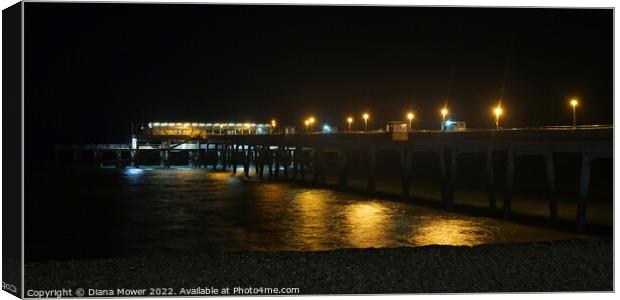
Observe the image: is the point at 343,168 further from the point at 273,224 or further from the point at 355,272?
the point at 355,272

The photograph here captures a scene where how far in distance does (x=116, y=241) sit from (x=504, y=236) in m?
13.4

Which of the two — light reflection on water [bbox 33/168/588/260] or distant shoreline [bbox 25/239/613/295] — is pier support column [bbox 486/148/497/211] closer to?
light reflection on water [bbox 33/168/588/260]

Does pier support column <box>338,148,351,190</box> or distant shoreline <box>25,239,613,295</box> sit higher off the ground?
pier support column <box>338,148,351,190</box>

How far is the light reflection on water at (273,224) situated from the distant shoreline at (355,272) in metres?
5.66

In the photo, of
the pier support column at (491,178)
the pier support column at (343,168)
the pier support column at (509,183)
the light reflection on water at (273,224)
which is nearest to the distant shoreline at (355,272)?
the light reflection on water at (273,224)

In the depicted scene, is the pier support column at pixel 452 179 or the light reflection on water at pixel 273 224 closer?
the light reflection on water at pixel 273 224

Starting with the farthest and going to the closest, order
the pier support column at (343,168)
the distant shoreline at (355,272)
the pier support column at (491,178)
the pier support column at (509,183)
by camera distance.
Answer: the pier support column at (343,168) < the pier support column at (491,178) < the pier support column at (509,183) < the distant shoreline at (355,272)

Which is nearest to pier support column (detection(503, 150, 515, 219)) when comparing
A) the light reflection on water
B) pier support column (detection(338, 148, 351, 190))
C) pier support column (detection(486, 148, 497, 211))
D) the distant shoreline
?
the light reflection on water

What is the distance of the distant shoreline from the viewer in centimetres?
1401

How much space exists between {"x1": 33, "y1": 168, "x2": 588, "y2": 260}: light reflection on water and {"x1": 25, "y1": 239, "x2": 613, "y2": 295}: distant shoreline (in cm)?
566

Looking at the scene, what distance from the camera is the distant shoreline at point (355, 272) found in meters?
14.0

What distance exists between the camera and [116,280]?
14.0 meters

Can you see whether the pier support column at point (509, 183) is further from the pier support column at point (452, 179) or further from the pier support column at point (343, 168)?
the pier support column at point (343, 168)

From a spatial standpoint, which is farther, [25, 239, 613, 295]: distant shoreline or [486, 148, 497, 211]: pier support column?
[486, 148, 497, 211]: pier support column
